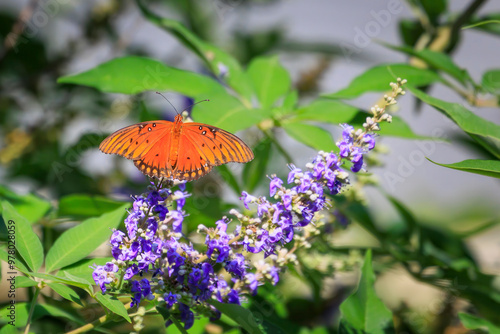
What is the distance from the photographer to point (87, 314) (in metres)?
2.27

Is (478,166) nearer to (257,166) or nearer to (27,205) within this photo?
(257,166)

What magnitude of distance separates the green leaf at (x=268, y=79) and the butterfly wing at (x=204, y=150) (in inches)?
19.0

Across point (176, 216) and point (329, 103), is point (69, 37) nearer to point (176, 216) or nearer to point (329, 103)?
point (329, 103)

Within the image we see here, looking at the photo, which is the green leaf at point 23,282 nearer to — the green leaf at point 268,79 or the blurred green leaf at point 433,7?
the green leaf at point 268,79

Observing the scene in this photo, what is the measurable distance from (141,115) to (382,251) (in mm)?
1377

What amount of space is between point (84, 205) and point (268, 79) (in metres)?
1.05

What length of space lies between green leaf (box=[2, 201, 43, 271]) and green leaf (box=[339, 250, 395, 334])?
3.36 ft

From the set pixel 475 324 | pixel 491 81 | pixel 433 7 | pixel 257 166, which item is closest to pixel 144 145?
pixel 257 166

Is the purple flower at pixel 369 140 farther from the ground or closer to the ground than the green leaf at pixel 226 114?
closer to the ground

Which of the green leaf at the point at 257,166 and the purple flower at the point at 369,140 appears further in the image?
the green leaf at the point at 257,166

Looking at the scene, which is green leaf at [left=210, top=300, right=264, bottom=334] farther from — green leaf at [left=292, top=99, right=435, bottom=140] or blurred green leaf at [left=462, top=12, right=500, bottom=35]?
blurred green leaf at [left=462, top=12, right=500, bottom=35]

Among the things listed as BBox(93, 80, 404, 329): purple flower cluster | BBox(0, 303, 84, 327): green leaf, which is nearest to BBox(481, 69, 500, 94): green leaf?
BBox(93, 80, 404, 329): purple flower cluster

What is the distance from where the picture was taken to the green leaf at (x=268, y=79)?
7.56 feet

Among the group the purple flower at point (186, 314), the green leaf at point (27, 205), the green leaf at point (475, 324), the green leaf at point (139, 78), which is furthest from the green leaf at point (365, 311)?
the green leaf at point (27, 205)
